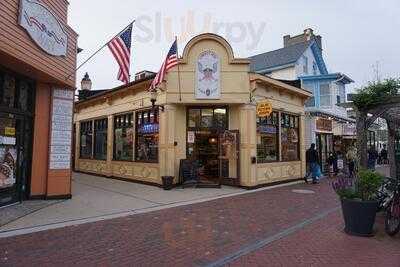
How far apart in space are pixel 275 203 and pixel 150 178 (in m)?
5.89

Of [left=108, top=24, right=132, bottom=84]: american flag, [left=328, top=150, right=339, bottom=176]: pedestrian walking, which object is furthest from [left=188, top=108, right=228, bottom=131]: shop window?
[left=328, top=150, right=339, bottom=176]: pedestrian walking

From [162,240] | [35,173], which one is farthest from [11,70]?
[162,240]

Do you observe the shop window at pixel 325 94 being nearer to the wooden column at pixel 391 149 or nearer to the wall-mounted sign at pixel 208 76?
the wall-mounted sign at pixel 208 76

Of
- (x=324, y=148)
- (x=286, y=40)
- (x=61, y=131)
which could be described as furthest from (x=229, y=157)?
(x=286, y=40)

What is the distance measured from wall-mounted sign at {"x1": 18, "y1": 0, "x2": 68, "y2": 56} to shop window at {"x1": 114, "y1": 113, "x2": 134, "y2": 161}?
6180mm

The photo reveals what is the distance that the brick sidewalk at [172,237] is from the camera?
18.3 feet

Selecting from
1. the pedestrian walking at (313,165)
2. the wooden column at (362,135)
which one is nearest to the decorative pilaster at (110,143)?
the pedestrian walking at (313,165)

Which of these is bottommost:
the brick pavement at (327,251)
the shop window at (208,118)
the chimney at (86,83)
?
the brick pavement at (327,251)

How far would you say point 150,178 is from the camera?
1484 cm

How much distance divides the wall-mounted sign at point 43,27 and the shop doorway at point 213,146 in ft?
18.7

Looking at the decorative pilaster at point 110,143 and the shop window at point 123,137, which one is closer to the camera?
the shop window at point 123,137

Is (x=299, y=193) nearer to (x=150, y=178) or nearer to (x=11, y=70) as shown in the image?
(x=150, y=178)

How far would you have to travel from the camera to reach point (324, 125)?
21562 millimetres

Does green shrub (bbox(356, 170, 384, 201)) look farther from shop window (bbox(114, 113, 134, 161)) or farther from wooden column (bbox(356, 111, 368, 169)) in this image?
shop window (bbox(114, 113, 134, 161))
